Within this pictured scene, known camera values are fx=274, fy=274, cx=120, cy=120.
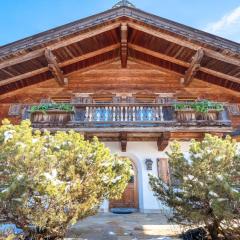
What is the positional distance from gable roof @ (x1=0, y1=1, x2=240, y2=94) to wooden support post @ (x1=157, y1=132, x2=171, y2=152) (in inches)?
161

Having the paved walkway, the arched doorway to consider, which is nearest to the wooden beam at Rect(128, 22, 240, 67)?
the arched doorway

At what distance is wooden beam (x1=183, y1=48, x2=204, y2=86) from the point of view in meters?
11.9

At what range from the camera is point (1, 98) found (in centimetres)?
1342

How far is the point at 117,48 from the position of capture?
1418 centimetres

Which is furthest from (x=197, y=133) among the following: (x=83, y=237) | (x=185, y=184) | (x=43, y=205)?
(x=43, y=205)

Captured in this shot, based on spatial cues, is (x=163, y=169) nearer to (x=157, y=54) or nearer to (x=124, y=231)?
(x=124, y=231)

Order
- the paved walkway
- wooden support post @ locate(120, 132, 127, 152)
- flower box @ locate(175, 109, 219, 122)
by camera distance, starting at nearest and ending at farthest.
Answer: the paved walkway
wooden support post @ locate(120, 132, 127, 152)
flower box @ locate(175, 109, 219, 122)

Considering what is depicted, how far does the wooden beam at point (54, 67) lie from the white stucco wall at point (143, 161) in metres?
4.09

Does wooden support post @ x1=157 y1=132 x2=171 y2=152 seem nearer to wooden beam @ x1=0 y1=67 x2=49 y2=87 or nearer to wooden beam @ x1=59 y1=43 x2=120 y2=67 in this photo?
wooden beam @ x1=59 y1=43 x2=120 y2=67

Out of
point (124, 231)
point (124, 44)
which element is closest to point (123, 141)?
point (124, 44)

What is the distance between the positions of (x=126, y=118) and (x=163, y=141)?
1.77 meters

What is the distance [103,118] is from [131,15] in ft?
16.0

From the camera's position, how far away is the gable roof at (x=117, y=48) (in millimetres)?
11742

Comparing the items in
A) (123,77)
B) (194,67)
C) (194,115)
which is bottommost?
(194,115)
